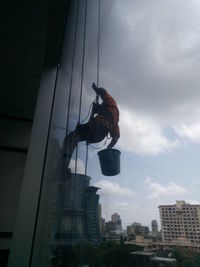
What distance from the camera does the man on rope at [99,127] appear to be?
0.50 m

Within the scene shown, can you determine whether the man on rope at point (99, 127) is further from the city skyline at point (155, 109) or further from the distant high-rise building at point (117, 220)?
the distant high-rise building at point (117, 220)

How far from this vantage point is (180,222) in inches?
9.3

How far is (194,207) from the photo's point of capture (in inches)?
8.3

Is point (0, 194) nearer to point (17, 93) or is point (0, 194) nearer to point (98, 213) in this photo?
point (17, 93)

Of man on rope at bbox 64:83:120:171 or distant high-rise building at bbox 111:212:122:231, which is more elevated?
man on rope at bbox 64:83:120:171

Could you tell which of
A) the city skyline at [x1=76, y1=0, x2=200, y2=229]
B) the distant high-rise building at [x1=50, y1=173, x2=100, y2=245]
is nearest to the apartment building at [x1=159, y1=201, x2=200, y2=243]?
the city skyline at [x1=76, y1=0, x2=200, y2=229]

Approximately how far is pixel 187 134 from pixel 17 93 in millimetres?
2833

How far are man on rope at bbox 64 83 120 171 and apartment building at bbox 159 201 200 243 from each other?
0.23 meters

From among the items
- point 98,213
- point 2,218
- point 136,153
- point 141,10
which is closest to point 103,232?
point 98,213

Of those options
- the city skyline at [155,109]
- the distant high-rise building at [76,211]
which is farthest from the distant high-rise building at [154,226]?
the distant high-rise building at [76,211]

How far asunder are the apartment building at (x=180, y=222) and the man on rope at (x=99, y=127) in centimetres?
23

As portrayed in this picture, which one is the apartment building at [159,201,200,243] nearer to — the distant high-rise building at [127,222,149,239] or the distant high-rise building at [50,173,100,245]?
the distant high-rise building at [127,222,149,239]

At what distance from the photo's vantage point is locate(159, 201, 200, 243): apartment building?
0.21 m

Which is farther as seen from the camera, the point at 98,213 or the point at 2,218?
the point at 2,218
